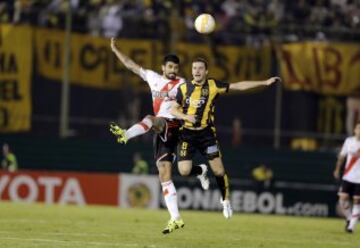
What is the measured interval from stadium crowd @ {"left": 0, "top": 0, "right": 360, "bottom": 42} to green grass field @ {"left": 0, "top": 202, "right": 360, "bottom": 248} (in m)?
9.18

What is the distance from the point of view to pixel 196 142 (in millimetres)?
16609

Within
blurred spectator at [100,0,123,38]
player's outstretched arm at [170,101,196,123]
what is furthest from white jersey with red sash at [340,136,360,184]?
blurred spectator at [100,0,123,38]

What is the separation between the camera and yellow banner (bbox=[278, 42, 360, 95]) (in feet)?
100

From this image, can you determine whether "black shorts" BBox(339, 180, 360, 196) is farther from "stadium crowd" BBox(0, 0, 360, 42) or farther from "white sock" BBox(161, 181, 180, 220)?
"stadium crowd" BBox(0, 0, 360, 42)

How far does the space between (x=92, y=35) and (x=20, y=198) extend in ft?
16.7

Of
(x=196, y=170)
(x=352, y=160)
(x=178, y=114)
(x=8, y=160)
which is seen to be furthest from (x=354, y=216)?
(x=8, y=160)

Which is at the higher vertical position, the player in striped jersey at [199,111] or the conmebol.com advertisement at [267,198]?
the player in striped jersey at [199,111]

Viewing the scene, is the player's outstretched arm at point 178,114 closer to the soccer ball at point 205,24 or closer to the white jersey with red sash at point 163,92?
the white jersey with red sash at point 163,92

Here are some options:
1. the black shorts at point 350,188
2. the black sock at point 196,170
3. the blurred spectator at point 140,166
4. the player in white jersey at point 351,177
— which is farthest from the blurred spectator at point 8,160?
the black sock at point 196,170

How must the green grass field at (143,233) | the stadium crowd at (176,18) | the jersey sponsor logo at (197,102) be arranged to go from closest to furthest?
the green grass field at (143,233) → the jersey sponsor logo at (197,102) → the stadium crowd at (176,18)

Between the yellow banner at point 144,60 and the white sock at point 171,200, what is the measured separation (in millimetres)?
14272

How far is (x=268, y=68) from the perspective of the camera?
30.6 metres

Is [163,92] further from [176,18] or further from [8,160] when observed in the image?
[8,160]

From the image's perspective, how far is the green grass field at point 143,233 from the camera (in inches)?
583
